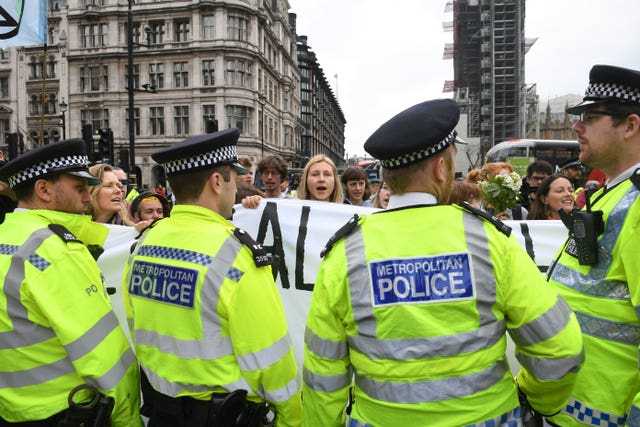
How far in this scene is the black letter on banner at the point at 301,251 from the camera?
4.00 m

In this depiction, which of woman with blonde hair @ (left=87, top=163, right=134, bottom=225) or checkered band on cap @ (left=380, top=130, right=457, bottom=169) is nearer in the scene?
checkered band on cap @ (left=380, top=130, right=457, bottom=169)

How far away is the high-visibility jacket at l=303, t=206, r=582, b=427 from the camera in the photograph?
1751 millimetres

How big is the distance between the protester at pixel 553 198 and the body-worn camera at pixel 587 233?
9.94ft

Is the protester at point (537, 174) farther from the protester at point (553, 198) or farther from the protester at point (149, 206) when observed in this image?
the protester at point (149, 206)

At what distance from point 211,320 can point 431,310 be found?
0.93 metres

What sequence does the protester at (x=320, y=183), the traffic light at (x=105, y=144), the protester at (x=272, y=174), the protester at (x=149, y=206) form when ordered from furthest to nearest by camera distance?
the traffic light at (x=105, y=144), the protester at (x=272, y=174), the protester at (x=149, y=206), the protester at (x=320, y=183)

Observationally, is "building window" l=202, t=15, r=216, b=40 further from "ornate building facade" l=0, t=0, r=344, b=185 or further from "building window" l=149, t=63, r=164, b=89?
"building window" l=149, t=63, r=164, b=89

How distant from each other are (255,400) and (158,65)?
5173 cm

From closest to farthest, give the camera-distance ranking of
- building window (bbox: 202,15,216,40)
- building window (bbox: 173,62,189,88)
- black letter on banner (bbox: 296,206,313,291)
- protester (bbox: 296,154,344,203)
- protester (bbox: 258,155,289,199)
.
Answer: black letter on banner (bbox: 296,206,313,291)
protester (bbox: 296,154,344,203)
protester (bbox: 258,155,289,199)
building window (bbox: 202,15,216,40)
building window (bbox: 173,62,189,88)

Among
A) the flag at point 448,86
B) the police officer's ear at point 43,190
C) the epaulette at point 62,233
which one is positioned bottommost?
the epaulette at point 62,233

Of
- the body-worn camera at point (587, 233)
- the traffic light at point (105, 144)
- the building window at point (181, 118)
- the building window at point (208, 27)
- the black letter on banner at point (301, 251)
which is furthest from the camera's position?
the building window at point (181, 118)

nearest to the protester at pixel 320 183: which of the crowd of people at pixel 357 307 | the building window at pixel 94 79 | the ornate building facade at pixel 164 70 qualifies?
the crowd of people at pixel 357 307

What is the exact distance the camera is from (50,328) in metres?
2.19

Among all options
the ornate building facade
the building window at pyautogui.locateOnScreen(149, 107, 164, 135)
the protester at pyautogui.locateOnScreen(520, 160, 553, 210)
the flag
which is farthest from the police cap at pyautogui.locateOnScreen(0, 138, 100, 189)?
the flag
